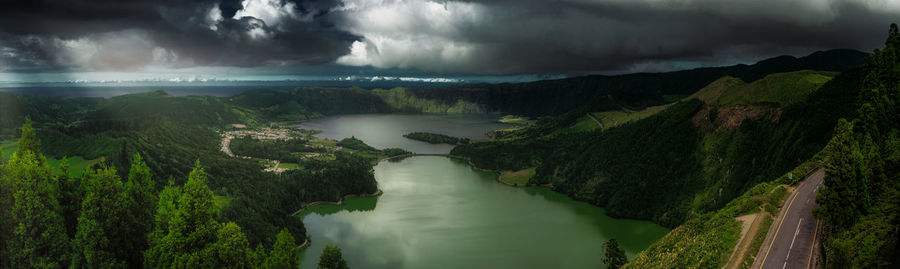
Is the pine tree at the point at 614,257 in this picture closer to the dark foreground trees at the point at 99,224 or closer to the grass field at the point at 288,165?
the dark foreground trees at the point at 99,224

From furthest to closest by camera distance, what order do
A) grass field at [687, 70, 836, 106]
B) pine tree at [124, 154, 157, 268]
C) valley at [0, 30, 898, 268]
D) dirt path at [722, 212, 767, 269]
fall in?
grass field at [687, 70, 836, 106], dirt path at [722, 212, 767, 269], valley at [0, 30, 898, 268], pine tree at [124, 154, 157, 268]

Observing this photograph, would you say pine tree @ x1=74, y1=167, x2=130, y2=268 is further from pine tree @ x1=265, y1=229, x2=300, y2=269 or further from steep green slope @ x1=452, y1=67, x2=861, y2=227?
steep green slope @ x1=452, y1=67, x2=861, y2=227

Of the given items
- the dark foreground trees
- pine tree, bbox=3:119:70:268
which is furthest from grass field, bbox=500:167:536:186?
pine tree, bbox=3:119:70:268

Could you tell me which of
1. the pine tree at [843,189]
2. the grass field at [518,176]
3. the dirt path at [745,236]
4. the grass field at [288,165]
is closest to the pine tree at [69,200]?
the dirt path at [745,236]

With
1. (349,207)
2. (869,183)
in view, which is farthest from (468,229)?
(869,183)

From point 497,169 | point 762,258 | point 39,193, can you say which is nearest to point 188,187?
point 39,193

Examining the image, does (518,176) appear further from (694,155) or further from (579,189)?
(694,155)
